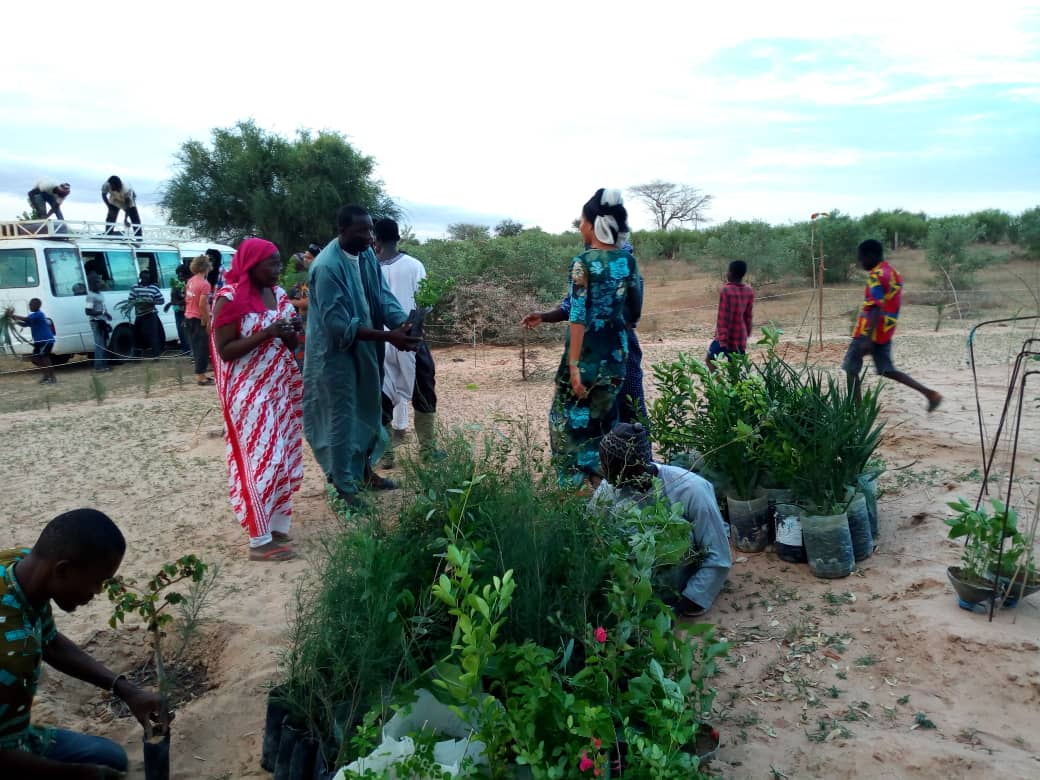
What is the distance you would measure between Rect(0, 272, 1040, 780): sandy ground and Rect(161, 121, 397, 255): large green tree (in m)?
17.9

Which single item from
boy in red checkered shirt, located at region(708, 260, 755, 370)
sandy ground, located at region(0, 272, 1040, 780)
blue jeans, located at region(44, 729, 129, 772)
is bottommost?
sandy ground, located at region(0, 272, 1040, 780)

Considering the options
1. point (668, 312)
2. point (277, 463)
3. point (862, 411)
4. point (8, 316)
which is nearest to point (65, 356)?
point (8, 316)

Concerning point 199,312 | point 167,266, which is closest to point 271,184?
point 167,266

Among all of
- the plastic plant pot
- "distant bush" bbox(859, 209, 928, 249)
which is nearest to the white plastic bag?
the plastic plant pot

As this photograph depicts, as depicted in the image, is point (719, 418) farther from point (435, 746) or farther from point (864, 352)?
point (864, 352)

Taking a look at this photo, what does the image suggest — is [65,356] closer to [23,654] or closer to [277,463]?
[277,463]

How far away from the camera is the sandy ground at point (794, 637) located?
7.91ft

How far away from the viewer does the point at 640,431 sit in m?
3.08

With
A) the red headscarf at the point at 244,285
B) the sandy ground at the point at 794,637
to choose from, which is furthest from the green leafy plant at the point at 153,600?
the red headscarf at the point at 244,285

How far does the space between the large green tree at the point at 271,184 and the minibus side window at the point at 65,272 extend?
437 inches

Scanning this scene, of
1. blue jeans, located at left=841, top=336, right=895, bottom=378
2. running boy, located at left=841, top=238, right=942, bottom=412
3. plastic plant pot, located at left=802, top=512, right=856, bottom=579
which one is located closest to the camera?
plastic plant pot, located at left=802, top=512, right=856, bottom=579

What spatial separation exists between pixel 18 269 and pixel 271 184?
40.3 ft

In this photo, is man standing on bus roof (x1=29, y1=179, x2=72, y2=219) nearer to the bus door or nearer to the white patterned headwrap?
the bus door

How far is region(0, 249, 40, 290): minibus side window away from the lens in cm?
1151
